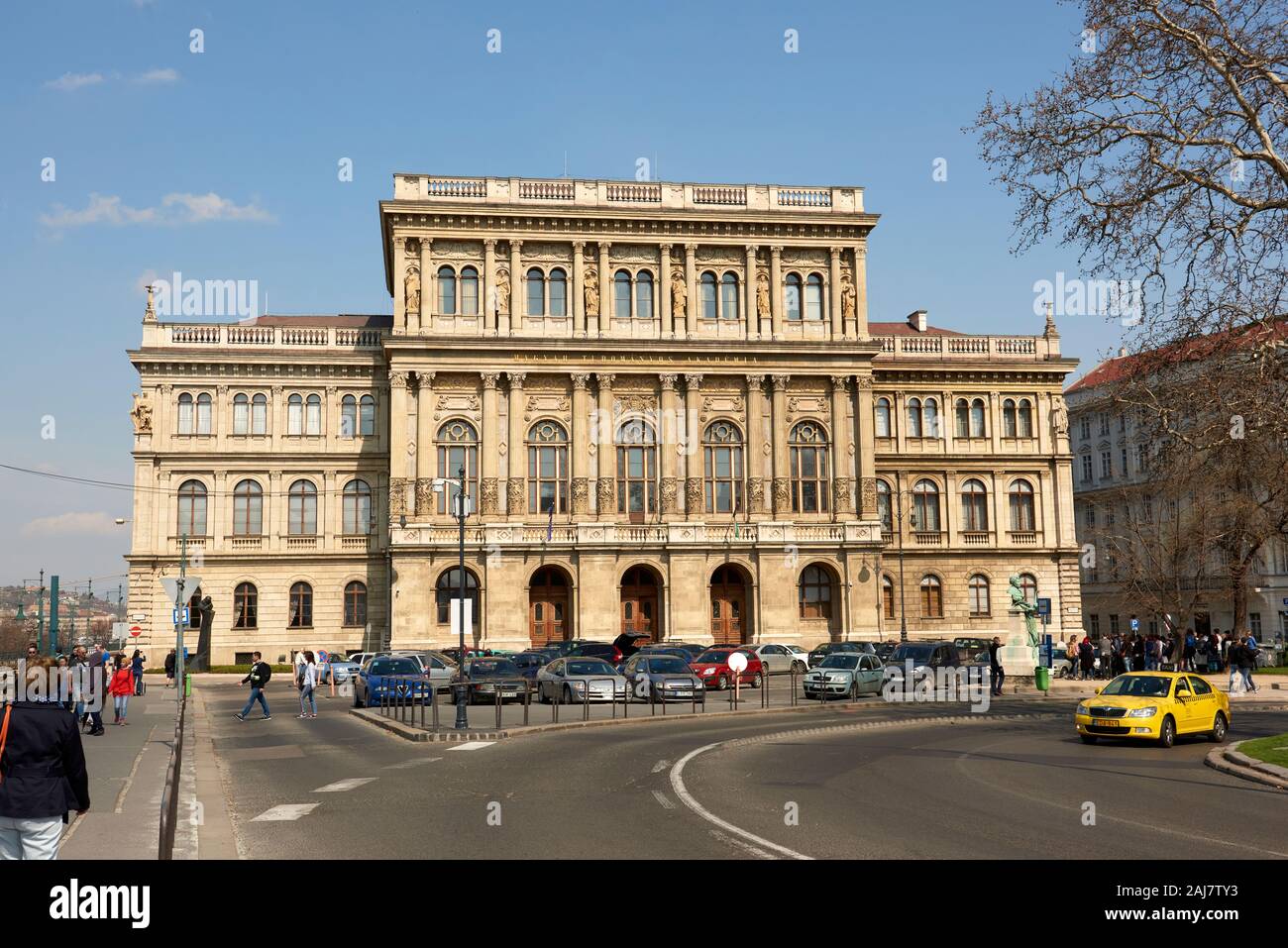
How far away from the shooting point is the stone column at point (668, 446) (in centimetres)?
6109

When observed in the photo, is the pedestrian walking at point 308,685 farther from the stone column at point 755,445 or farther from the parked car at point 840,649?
the stone column at point 755,445

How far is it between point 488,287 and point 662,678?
3026 centimetres

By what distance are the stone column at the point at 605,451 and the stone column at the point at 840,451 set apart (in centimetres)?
1146

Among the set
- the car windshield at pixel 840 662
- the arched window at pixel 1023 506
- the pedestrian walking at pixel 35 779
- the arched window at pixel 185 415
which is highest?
the arched window at pixel 185 415

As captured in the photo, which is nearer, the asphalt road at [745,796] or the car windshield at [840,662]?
the asphalt road at [745,796]

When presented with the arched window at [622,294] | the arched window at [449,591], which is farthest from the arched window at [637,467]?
the arched window at [449,591]

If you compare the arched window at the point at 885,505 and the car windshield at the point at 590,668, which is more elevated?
the arched window at the point at 885,505

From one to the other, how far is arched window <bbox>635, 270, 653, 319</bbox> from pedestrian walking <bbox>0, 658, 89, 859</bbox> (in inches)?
2152

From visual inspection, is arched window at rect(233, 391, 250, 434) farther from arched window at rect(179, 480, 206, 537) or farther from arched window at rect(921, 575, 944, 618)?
arched window at rect(921, 575, 944, 618)

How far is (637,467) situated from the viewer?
61969 mm

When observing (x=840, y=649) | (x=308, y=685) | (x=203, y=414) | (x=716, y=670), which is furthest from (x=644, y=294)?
(x=308, y=685)
